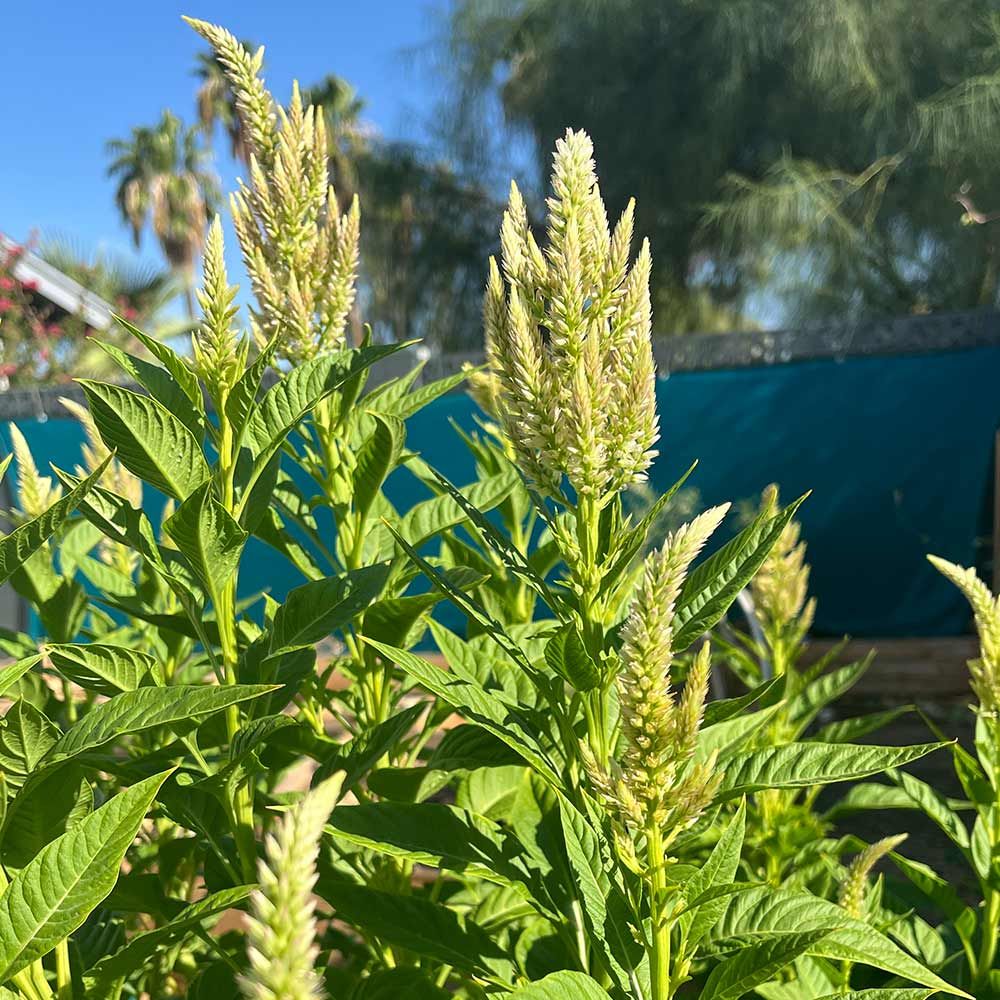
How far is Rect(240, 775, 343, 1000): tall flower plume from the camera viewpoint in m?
0.36

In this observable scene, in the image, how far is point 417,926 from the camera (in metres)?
1.05

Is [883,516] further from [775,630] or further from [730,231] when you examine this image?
[730,231]

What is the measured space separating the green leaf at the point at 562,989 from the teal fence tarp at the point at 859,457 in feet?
13.9

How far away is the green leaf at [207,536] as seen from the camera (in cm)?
90

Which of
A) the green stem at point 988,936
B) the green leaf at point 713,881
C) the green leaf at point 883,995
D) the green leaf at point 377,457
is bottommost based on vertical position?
the green stem at point 988,936

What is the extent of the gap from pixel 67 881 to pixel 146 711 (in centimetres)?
15

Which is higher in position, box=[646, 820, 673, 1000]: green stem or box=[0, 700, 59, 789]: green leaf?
box=[0, 700, 59, 789]: green leaf

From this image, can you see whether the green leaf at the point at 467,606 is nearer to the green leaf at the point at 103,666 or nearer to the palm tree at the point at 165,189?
the green leaf at the point at 103,666

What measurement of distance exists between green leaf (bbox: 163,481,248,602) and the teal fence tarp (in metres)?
4.00

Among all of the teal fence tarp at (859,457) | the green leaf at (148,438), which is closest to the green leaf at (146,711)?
the green leaf at (148,438)

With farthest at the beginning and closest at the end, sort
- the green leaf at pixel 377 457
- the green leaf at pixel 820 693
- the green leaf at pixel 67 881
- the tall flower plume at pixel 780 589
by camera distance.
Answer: the tall flower plume at pixel 780 589 → the green leaf at pixel 820 693 → the green leaf at pixel 377 457 → the green leaf at pixel 67 881

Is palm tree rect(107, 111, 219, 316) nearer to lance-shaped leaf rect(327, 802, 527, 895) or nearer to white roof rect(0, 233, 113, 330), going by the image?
white roof rect(0, 233, 113, 330)

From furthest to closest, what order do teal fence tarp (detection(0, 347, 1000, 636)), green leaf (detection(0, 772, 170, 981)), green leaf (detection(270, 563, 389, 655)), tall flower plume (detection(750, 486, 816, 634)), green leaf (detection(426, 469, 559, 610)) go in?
teal fence tarp (detection(0, 347, 1000, 636)), tall flower plume (detection(750, 486, 816, 634)), green leaf (detection(270, 563, 389, 655)), green leaf (detection(426, 469, 559, 610)), green leaf (detection(0, 772, 170, 981))

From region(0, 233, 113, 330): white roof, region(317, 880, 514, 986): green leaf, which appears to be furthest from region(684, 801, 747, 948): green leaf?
region(0, 233, 113, 330): white roof
